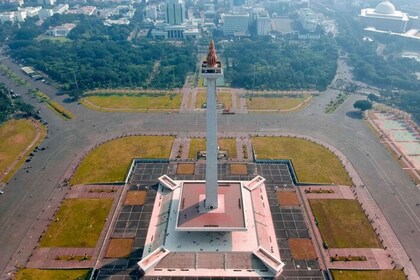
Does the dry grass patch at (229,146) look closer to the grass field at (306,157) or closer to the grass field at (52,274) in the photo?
the grass field at (306,157)

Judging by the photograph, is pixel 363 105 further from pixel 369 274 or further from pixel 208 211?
pixel 208 211

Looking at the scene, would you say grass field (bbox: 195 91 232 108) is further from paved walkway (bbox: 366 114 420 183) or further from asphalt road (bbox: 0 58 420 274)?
paved walkway (bbox: 366 114 420 183)

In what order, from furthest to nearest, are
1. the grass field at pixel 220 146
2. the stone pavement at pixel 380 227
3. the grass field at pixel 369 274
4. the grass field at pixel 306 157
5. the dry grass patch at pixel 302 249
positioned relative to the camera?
the grass field at pixel 220 146, the grass field at pixel 306 157, the dry grass patch at pixel 302 249, the stone pavement at pixel 380 227, the grass field at pixel 369 274

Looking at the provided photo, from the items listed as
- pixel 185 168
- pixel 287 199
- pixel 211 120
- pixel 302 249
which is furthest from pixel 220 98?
pixel 302 249

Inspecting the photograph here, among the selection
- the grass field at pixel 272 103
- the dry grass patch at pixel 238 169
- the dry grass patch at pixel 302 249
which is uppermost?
the grass field at pixel 272 103

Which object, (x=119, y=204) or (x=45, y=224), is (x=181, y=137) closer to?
(x=119, y=204)

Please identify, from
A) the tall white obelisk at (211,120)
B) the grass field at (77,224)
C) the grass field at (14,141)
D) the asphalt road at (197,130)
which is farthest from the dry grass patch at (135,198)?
the grass field at (14,141)

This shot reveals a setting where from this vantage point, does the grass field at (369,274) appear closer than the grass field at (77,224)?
Yes
